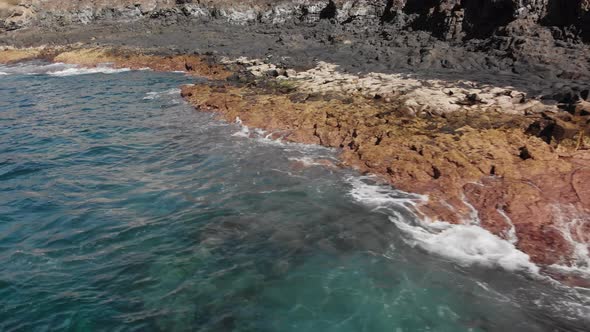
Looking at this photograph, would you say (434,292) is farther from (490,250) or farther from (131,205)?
(131,205)

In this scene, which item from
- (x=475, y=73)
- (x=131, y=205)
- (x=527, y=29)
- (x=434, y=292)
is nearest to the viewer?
(x=434, y=292)

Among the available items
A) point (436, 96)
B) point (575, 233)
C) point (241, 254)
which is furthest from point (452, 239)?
point (436, 96)

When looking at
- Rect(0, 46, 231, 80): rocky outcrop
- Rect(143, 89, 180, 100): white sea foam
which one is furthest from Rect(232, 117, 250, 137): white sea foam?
Rect(0, 46, 231, 80): rocky outcrop

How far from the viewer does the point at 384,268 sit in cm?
695

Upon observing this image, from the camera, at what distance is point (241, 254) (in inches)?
290

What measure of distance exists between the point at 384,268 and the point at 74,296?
5.17 m

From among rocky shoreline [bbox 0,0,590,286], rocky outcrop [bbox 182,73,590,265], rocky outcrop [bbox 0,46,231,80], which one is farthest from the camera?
rocky outcrop [bbox 0,46,231,80]

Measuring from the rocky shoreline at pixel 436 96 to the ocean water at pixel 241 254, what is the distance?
2.72ft

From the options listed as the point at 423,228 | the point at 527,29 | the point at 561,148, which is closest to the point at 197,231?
the point at 423,228

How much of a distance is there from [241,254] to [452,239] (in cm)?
404

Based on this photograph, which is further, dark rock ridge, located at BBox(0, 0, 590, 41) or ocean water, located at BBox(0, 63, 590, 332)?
dark rock ridge, located at BBox(0, 0, 590, 41)

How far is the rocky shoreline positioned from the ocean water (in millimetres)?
829

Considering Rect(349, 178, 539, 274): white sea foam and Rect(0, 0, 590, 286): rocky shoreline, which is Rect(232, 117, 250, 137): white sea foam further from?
Rect(349, 178, 539, 274): white sea foam

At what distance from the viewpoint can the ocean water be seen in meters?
6.00
